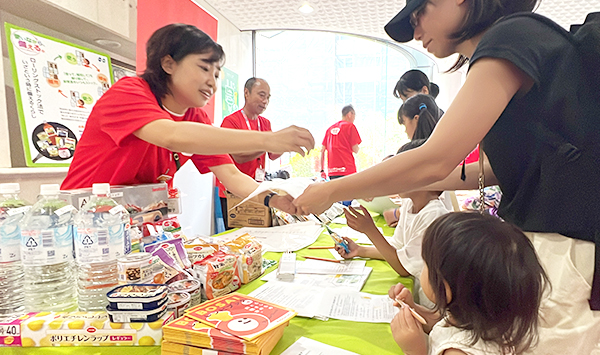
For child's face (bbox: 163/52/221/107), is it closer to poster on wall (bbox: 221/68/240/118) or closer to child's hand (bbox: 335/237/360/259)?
child's hand (bbox: 335/237/360/259)

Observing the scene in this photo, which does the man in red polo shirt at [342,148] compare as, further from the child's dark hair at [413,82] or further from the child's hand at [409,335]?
the child's hand at [409,335]

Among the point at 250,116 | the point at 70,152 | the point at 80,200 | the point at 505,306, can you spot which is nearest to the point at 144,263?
the point at 80,200

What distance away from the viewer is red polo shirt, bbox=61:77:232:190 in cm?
116

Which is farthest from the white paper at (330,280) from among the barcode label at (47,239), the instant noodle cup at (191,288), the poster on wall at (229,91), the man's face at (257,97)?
the poster on wall at (229,91)

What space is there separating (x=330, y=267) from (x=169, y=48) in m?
1.05

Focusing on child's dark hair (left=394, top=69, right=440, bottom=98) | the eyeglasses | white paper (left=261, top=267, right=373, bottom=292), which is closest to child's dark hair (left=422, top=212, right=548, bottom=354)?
white paper (left=261, top=267, right=373, bottom=292)

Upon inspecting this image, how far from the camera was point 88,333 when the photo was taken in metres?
0.75

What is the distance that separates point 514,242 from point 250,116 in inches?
114

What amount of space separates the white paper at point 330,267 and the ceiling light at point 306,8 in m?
3.62

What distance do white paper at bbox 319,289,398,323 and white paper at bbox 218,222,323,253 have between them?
0.54 m

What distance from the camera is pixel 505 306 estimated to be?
668 mm

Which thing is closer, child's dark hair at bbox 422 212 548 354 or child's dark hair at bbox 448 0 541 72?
child's dark hair at bbox 422 212 548 354

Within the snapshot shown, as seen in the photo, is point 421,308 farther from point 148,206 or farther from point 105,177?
point 105,177

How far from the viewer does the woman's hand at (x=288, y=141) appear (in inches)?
43.7
